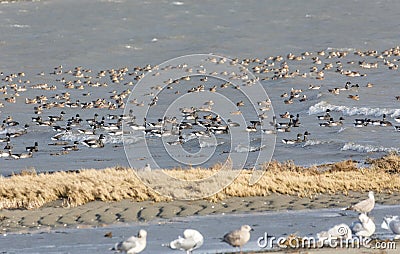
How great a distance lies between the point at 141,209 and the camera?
17.8 metres

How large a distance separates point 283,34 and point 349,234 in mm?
49247

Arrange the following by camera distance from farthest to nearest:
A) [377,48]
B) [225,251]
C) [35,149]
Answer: [377,48]
[35,149]
[225,251]

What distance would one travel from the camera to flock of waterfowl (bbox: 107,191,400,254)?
471 inches

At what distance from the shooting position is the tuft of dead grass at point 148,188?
60.4ft

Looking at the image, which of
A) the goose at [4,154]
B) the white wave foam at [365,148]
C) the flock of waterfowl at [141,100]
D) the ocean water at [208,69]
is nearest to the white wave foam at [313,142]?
the ocean water at [208,69]

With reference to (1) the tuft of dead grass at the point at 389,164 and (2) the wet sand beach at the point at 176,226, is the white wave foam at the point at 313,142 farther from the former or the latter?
(2) the wet sand beach at the point at 176,226

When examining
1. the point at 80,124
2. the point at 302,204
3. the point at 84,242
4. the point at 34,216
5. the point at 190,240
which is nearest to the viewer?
the point at 190,240

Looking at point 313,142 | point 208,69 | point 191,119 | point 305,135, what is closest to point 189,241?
point 313,142

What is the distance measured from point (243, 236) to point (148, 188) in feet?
22.4

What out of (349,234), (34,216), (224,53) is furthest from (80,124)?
(349,234)

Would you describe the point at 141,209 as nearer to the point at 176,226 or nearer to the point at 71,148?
the point at 176,226

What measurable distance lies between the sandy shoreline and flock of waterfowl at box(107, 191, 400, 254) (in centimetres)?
334

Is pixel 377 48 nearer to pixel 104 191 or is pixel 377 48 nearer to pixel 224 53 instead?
pixel 224 53

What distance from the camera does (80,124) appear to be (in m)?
39.8
